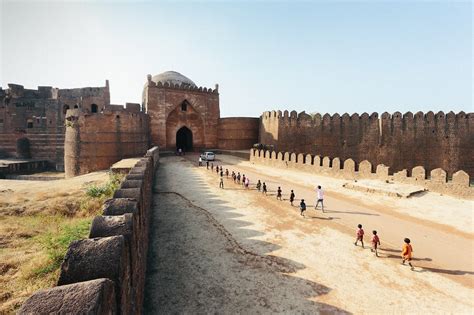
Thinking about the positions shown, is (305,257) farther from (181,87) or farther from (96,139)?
(181,87)

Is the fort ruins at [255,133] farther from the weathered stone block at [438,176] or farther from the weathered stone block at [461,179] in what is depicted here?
the weathered stone block at [461,179]

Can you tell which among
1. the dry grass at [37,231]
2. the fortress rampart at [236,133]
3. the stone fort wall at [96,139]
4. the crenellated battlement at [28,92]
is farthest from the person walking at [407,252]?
the crenellated battlement at [28,92]

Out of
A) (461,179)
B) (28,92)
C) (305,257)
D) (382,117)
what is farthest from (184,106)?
(28,92)

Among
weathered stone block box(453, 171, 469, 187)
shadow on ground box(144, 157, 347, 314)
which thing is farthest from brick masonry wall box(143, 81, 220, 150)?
weathered stone block box(453, 171, 469, 187)

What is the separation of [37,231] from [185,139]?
23.8m

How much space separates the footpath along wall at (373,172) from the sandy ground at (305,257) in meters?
0.87

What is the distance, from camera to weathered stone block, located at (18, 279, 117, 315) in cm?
188

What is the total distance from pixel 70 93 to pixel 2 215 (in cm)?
3249

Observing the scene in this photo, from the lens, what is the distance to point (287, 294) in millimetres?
5090

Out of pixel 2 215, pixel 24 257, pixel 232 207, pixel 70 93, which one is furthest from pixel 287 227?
pixel 70 93

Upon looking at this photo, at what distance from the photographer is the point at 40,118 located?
35.8 meters

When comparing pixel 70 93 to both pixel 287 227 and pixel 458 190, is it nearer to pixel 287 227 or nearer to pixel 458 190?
pixel 287 227

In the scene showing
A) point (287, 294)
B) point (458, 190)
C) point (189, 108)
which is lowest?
point (287, 294)

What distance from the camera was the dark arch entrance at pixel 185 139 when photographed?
30003 mm
